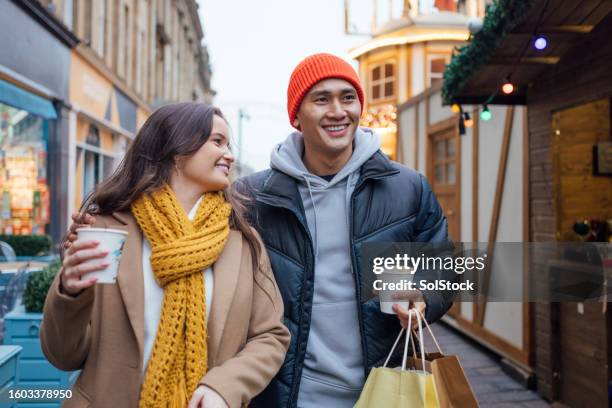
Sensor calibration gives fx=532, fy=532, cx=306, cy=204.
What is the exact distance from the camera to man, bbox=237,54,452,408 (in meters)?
2.02

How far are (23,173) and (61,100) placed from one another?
1673 mm

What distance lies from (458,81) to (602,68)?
1220 mm

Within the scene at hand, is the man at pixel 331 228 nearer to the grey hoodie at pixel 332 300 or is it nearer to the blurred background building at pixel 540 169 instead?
the grey hoodie at pixel 332 300

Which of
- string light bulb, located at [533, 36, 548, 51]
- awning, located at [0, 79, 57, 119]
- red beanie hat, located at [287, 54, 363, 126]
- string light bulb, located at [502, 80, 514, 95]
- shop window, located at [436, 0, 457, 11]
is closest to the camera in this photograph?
red beanie hat, located at [287, 54, 363, 126]

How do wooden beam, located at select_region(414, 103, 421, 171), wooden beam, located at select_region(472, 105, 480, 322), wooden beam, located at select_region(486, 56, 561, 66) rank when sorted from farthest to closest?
wooden beam, located at select_region(414, 103, 421, 171)
wooden beam, located at select_region(472, 105, 480, 322)
wooden beam, located at select_region(486, 56, 561, 66)

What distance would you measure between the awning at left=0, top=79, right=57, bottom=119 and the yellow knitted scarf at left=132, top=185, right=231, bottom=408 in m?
6.19

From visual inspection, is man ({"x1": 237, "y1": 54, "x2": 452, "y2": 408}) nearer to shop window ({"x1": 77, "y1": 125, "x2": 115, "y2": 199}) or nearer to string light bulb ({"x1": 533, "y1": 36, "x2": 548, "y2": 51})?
string light bulb ({"x1": 533, "y1": 36, "x2": 548, "y2": 51})

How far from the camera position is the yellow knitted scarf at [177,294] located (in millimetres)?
1604

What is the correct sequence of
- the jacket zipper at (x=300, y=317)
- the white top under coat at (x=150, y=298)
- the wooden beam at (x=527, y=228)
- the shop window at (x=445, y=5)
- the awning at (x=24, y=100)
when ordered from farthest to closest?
1. the shop window at (x=445, y=5)
2. the awning at (x=24, y=100)
3. the wooden beam at (x=527, y=228)
4. the jacket zipper at (x=300, y=317)
5. the white top under coat at (x=150, y=298)

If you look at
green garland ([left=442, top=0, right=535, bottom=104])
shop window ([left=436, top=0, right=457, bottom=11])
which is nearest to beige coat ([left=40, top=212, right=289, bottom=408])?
green garland ([left=442, top=0, right=535, bottom=104])

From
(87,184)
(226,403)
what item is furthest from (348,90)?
(87,184)

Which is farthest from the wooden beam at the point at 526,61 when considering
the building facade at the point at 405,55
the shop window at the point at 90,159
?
Result: the building facade at the point at 405,55

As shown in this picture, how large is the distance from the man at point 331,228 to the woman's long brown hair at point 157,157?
23 cm

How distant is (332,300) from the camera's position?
2.06 meters
